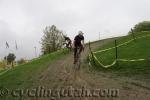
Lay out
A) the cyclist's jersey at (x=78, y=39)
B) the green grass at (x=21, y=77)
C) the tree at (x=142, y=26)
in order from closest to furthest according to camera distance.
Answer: the green grass at (x=21, y=77), the cyclist's jersey at (x=78, y=39), the tree at (x=142, y=26)

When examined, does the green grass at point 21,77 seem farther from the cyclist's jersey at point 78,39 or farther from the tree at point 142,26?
the tree at point 142,26

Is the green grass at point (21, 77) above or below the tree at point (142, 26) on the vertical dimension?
below

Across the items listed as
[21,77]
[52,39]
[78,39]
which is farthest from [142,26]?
[78,39]

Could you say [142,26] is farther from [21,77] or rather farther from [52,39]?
[21,77]

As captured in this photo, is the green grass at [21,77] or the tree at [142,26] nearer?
the green grass at [21,77]

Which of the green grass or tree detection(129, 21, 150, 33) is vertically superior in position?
tree detection(129, 21, 150, 33)

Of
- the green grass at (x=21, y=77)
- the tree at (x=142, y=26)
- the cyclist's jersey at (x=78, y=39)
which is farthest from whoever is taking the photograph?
the tree at (x=142, y=26)

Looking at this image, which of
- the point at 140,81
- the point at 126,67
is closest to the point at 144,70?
the point at 126,67

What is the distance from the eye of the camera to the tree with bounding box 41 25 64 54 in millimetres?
97938

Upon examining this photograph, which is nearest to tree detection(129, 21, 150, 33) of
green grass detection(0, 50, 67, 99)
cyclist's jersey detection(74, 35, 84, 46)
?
green grass detection(0, 50, 67, 99)

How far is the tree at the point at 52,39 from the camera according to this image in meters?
97.9

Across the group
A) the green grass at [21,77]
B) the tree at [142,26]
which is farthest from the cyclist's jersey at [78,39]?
the tree at [142,26]

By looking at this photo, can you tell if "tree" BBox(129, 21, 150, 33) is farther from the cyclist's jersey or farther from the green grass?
the cyclist's jersey

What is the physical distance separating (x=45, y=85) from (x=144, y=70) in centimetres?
746
